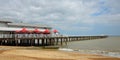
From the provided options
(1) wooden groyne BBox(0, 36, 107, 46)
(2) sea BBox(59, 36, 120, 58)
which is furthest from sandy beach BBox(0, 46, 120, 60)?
(1) wooden groyne BBox(0, 36, 107, 46)

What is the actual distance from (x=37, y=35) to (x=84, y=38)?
5278 cm

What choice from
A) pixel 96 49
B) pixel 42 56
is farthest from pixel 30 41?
pixel 42 56

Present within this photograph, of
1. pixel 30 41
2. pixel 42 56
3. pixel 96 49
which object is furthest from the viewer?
pixel 30 41

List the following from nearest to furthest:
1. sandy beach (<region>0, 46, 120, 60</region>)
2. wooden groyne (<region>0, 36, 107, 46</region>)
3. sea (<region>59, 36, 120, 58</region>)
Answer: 1. sandy beach (<region>0, 46, 120, 60</region>)
2. sea (<region>59, 36, 120, 58</region>)
3. wooden groyne (<region>0, 36, 107, 46</region>)

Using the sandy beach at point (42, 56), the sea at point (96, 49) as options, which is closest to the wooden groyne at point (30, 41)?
the sea at point (96, 49)

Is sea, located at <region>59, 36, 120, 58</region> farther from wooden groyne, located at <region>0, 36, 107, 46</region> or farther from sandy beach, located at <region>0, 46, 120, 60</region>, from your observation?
sandy beach, located at <region>0, 46, 120, 60</region>

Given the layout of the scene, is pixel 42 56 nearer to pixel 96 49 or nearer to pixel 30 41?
pixel 30 41

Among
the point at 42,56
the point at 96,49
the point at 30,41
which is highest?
the point at 30,41

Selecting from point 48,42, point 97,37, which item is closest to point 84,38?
point 97,37

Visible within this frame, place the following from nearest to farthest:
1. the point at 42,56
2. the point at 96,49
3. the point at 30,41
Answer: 1. the point at 42,56
2. the point at 96,49
3. the point at 30,41

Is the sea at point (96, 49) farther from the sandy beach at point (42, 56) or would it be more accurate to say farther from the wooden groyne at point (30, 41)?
the sandy beach at point (42, 56)

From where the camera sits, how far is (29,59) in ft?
90.4

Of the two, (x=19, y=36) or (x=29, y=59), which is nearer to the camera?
(x=29, y=59)

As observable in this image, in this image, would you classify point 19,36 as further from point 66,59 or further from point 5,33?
point 66,59
